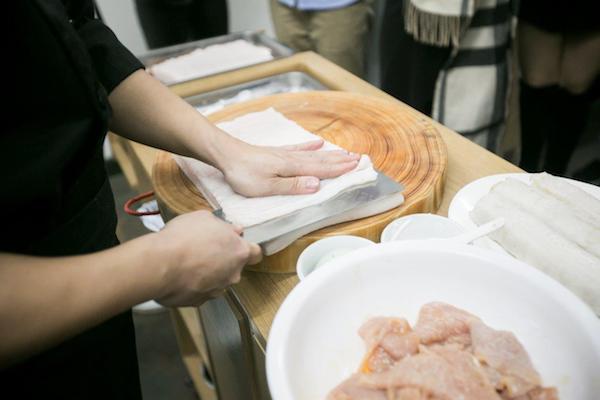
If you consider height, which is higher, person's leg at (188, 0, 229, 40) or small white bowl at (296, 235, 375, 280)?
small white bowl at (296, 235, 375, 280)

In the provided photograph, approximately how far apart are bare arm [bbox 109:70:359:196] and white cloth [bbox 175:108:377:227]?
0.02 meters

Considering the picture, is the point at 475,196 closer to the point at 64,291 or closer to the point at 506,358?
the point at 506,358

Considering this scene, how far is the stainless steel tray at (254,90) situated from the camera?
3.93 feet

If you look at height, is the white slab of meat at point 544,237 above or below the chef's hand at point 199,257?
below

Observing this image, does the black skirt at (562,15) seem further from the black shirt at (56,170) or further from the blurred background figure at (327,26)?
the black shirt at (56,170)

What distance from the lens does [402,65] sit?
1.91 metres

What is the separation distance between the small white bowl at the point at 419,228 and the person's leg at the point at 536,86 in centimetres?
100

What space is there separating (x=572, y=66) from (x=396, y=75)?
73 centimetres

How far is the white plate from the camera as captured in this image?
26.1 inches

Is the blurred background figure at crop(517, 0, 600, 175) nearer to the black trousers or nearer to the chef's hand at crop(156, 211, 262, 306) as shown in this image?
the black trousers

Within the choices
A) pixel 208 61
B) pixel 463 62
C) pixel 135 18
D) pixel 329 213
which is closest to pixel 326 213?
pixel 329 213

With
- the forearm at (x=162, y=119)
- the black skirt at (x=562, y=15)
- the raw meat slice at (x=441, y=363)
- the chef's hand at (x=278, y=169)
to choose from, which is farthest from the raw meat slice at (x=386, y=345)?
the black skirt at (x=562, y=15)

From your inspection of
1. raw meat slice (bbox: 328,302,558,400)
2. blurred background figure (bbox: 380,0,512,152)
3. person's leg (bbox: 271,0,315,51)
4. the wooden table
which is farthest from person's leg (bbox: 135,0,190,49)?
raw meat slice (bbox: 328,302,558,400)

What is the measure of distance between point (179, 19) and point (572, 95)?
150 cm
